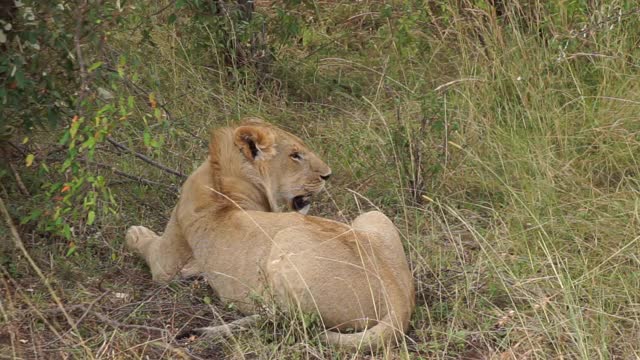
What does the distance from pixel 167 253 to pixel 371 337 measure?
1.22 metres

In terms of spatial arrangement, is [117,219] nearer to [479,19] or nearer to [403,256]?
[403,256]

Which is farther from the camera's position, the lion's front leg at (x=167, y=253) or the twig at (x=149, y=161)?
the twig at (x=149, y=161)

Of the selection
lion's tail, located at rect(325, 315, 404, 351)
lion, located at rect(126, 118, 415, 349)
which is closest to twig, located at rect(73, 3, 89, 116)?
lion, located at rect(126, 118, 415, 349)

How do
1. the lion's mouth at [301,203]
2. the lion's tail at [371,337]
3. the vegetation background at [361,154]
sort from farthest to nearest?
the lion's mouth at [301,203]
the vegetation background at [361,154]
the lion's tail at [371,337]

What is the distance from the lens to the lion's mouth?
5.24 m

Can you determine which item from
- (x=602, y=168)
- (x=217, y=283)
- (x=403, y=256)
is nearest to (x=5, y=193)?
(x=217, y=283)

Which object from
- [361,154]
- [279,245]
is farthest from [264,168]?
[361,154]

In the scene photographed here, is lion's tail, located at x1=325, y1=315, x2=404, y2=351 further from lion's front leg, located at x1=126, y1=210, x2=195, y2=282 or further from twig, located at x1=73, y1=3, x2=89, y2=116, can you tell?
twig, located at x1=73, y1=3, x2=89, y2=116

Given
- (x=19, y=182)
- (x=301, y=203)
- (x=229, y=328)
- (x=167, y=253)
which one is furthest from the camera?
(x=301, y=203)

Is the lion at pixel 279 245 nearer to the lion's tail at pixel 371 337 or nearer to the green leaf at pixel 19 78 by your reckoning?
the lion's tail at pixel 371 337

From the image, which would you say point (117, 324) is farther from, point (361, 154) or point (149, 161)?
point (361, 154)

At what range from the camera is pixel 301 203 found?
5281 mm

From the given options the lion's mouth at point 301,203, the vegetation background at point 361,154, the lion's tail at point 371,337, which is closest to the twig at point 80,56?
the vegetation background at point 361,154

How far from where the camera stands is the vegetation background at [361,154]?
4.35 meters
